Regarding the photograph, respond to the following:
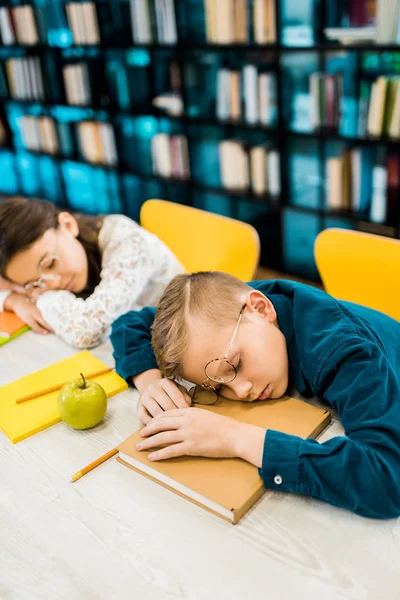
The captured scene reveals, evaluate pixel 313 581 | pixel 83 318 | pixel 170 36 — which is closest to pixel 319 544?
pixel 313 581

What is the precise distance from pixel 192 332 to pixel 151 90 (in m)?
3.09

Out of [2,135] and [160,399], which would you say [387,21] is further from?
[2,135]

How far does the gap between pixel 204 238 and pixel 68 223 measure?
461 mm

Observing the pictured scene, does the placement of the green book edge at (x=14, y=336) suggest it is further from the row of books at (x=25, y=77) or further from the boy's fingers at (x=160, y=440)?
the row of books at (x=25, y=77)

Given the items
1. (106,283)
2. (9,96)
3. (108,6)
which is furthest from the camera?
(9,96)

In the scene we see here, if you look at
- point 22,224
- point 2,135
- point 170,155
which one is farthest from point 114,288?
point 2,135

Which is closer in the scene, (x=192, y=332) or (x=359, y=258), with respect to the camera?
(x=192, y=332)

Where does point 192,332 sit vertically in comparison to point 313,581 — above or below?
above

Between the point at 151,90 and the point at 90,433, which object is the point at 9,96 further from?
the point at 90,433

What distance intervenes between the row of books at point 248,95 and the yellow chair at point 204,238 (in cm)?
142

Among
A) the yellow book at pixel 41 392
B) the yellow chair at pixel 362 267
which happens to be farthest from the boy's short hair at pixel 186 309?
the yellow chair at pixel 362 267

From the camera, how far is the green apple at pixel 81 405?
3.55 ft

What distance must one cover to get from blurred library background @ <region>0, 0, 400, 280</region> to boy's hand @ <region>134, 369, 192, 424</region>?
2130mm

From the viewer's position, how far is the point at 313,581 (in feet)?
2.49
